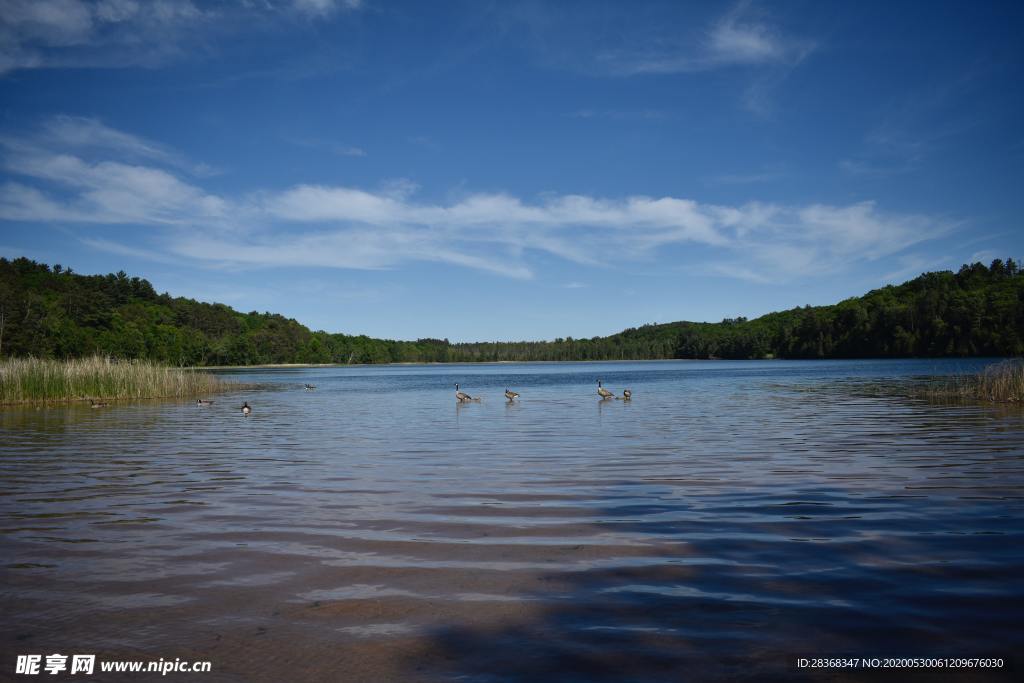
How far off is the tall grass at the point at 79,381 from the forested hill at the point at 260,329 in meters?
30.7

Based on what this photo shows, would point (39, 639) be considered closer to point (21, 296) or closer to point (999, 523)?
point (999, 523)

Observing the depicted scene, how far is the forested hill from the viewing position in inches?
3302

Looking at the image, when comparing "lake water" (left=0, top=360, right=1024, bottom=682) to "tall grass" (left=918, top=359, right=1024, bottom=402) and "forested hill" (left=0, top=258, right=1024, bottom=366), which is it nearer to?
"tall grass" (left=918, top=359, right=1024, bottom=402)

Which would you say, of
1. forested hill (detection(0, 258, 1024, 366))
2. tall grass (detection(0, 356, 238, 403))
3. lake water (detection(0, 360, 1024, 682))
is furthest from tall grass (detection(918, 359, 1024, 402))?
forested hill (detection(0, 258, 1024, 366))

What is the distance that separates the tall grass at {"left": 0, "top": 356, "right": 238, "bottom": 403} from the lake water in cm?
2027

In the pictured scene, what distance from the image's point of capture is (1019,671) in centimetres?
375

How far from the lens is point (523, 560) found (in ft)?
20.4

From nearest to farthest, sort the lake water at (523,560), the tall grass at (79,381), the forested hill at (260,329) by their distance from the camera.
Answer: the lake water at (523,560), the tall grass at (79,381), the forested hill at (260,329)

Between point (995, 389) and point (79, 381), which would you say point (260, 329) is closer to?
point (79, 381)

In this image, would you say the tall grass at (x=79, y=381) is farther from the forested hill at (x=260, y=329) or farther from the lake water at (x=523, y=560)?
the forested hill at (x=260, y=329)

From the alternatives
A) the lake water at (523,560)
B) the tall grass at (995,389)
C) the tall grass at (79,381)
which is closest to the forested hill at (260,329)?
the tall grass at (79,381)

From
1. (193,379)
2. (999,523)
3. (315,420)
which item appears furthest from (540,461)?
(193,379)

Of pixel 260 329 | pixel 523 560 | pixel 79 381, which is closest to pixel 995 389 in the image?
pixel 523 560

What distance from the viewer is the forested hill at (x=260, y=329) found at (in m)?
83.9
